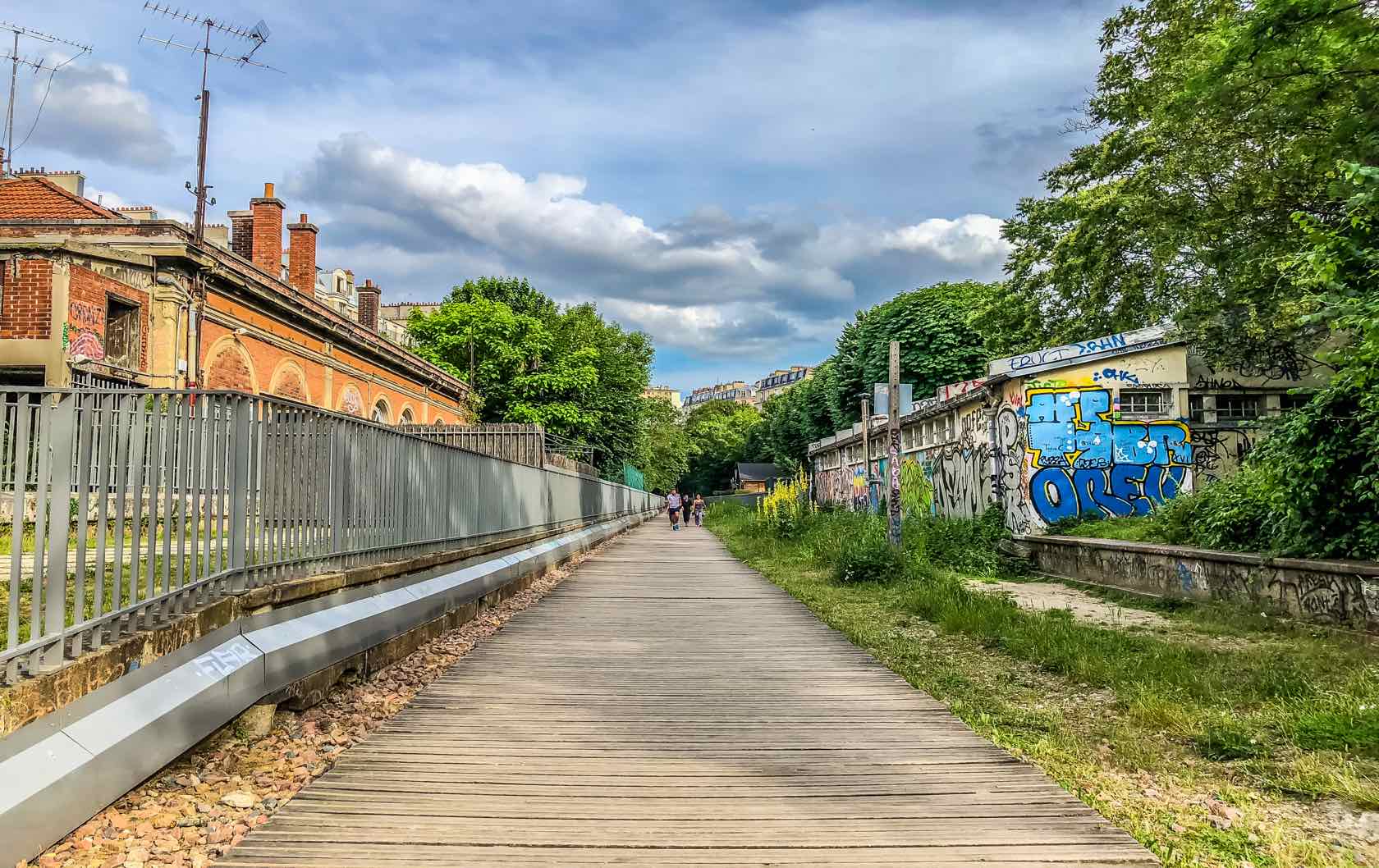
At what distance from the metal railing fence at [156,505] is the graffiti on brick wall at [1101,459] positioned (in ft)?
43.4

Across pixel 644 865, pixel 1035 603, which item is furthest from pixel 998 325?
pixel 644 865

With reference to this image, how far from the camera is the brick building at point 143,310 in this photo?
61.7 ft

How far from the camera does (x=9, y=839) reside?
2920 mm

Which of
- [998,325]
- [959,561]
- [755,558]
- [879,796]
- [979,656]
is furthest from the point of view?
[998,325]

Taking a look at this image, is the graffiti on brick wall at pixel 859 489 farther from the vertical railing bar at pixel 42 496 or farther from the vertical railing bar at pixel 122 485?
the vertical railing bar at pixel 42 496

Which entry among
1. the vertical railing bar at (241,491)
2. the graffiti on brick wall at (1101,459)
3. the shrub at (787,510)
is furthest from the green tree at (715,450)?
the vertical railing bar at (241,491)

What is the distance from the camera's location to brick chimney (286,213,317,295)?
1299 inches

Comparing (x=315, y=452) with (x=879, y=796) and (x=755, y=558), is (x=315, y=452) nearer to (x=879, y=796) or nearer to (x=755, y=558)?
(x=879, y=796)

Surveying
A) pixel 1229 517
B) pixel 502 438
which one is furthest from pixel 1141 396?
pixel 502 438

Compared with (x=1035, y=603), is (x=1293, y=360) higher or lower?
higher

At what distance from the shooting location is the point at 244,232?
1245 inches

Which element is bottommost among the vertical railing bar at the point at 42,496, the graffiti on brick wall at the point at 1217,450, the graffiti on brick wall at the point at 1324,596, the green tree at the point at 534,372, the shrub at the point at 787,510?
the graffiti on brick wall at the point at 1324,596

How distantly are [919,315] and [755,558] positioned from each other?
27655 millimetres

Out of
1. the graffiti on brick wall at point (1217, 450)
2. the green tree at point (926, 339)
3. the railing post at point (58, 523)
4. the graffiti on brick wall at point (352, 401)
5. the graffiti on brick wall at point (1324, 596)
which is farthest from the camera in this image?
the green tree at point (926, 339)
